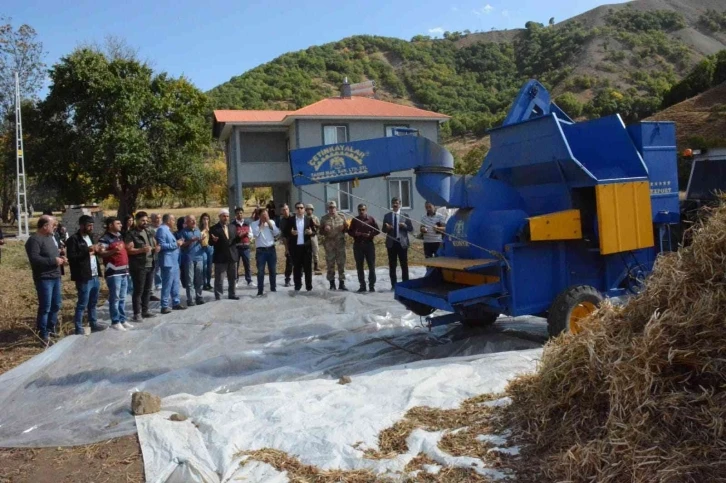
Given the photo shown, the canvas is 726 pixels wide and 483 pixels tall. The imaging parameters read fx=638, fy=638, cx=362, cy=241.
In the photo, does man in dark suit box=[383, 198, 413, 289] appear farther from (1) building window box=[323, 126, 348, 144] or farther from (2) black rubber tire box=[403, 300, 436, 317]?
(1) building window box=[323, 126, 348, 144]

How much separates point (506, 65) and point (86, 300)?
304ft

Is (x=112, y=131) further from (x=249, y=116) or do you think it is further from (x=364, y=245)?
(x=364, y=245)

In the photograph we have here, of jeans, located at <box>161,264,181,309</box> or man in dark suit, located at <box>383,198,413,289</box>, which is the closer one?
jeans, located at <box>161,264,181,309</box>

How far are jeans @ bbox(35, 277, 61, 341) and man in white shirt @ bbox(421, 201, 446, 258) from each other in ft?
17.9

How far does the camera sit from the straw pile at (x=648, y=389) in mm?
3469

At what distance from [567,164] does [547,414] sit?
11.5 ft

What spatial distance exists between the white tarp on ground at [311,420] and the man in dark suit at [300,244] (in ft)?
17.4

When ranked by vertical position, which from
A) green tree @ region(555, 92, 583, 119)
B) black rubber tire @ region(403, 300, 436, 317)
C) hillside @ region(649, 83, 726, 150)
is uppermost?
green tree @ region(555, 92, 583, 119)

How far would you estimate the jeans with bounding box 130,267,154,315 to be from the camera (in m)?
9.11

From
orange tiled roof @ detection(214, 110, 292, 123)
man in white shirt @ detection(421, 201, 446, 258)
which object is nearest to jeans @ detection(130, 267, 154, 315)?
man in white shirt @ detection(421, 201, 446, 258)

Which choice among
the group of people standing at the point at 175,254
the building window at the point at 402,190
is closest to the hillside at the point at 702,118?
the building window at the point at 402,190

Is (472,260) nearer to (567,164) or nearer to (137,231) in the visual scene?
(567,164)

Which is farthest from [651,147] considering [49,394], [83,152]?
[83,152]

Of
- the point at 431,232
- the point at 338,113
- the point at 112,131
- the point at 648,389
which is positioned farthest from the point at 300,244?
the point at 112,131
